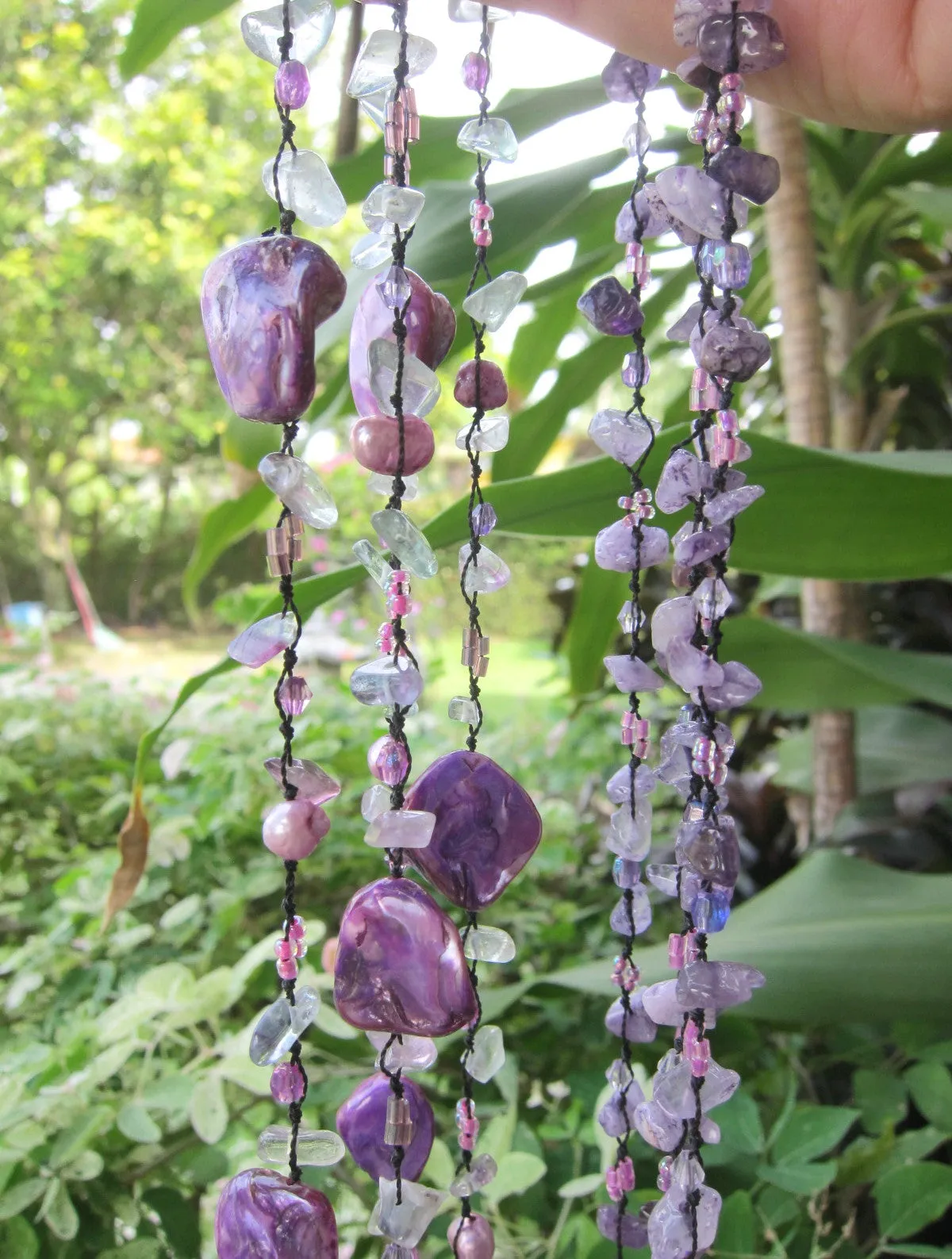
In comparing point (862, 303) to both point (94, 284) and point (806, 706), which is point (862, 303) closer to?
point (806, 706)

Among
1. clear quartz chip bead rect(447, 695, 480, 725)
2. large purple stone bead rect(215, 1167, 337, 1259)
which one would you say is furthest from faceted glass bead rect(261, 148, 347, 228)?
large purple stone bead rect(215, 1167, 337, 1259)

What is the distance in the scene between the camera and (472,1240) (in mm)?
234

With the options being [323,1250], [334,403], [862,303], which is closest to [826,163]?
[862,303]

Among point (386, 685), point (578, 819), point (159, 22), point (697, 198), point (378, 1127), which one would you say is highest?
point (159, 22)

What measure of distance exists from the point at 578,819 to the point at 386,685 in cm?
66

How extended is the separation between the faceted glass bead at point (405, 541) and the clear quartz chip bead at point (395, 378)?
0.02 m

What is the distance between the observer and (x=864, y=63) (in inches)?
8.2

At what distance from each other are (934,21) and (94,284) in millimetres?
3363

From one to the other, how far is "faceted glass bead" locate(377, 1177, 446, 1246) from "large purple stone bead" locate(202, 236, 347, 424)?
178 millimetres

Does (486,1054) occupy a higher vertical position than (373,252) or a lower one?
lower

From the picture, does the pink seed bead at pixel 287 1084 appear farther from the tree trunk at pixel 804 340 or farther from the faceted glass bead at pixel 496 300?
the tree trunk at pixel 804 340

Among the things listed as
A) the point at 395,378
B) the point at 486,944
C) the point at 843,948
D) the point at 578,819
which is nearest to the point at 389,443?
the point at 395,378

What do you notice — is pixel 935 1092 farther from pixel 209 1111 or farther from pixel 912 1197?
Answer: pixel 209 1111

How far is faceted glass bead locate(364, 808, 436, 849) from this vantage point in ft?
0.64
